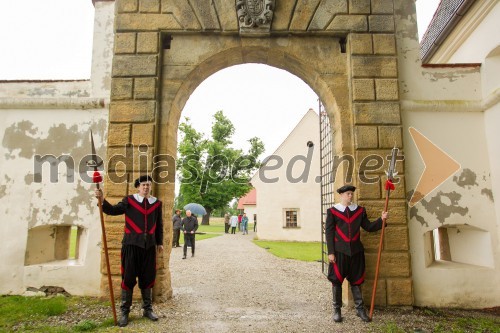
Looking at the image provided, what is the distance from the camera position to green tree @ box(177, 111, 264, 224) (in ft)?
95.3

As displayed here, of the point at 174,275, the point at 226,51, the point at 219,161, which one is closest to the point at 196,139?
the point at 219,161

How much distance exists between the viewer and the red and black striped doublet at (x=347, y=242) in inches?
178

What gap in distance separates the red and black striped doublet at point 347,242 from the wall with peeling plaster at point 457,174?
39.7 inches

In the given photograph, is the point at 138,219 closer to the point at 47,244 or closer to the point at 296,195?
the point at 47,244

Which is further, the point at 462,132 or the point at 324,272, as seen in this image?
the point at 324,272

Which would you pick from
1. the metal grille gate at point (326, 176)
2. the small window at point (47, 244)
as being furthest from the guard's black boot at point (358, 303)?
the small window at point (47, 244)

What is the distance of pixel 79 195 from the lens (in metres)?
5.21

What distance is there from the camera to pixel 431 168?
5223 mm

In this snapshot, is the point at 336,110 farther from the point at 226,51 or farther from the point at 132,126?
the point at 132,126

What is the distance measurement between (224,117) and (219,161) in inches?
186

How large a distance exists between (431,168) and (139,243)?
4479 mm

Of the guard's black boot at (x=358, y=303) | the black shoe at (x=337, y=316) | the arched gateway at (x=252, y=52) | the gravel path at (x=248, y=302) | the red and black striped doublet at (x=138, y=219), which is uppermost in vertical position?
the arched gateway at (x=252, y=52)

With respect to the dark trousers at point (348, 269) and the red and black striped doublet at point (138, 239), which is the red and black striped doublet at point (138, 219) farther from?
the dark trousers at point (348, 269)

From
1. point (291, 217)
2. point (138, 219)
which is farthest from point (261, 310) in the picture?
point (291, 217)
